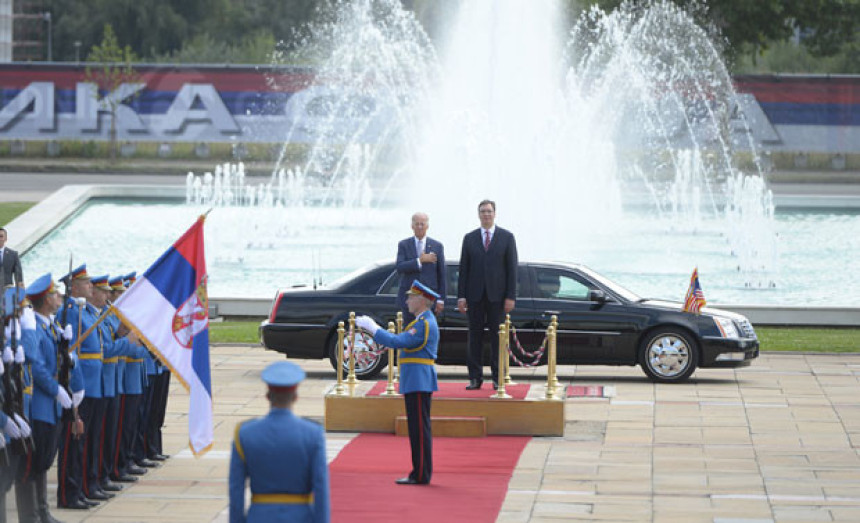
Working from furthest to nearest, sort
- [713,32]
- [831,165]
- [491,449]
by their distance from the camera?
[831,165] < [713,32] < [491,449]

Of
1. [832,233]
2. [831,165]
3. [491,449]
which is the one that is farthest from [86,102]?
[491,449]

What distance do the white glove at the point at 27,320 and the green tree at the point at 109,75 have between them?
4563 centimetres

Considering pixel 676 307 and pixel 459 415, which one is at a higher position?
pixel 676 307

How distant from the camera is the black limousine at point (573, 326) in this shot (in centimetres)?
1650

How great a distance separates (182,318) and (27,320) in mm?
1061

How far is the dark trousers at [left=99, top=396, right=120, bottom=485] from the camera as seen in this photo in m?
11.0

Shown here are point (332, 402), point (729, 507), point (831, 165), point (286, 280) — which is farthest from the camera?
point (831, 165)

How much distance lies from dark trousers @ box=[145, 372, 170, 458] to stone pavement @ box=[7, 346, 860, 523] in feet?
0.66

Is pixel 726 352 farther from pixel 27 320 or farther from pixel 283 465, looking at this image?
pixel 283 465

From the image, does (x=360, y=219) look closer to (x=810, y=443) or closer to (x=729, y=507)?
(x=810, y=443)

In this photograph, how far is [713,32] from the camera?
169ft

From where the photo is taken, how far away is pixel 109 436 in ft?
36.3

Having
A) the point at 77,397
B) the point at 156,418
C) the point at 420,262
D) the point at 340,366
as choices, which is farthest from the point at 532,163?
the point at 77,397

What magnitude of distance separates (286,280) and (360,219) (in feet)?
31.1
